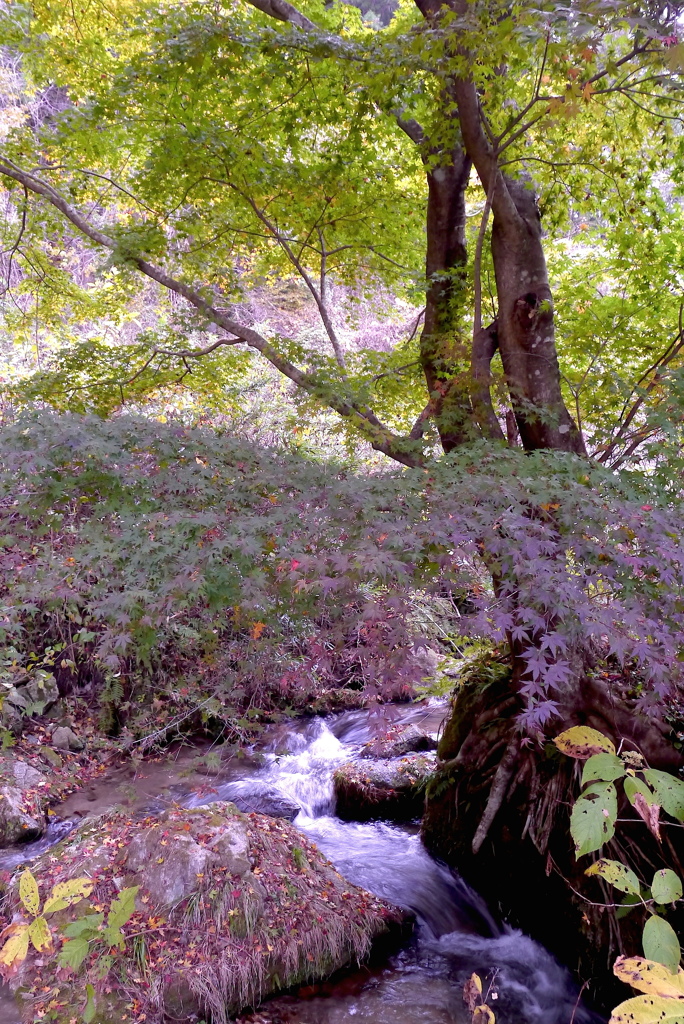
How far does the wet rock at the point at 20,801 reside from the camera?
4.98 metres

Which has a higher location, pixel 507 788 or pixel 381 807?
pixel 507 788

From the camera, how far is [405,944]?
397 cm

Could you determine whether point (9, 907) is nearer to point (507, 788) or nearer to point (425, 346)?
point (507, 788)

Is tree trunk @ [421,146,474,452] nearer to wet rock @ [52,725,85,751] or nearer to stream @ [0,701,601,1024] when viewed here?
stream @ [0,701,601,1024]

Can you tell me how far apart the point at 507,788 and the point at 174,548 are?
112 inches

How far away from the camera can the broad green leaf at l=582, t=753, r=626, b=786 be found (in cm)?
143

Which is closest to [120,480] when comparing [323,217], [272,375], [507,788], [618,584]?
[618,584]

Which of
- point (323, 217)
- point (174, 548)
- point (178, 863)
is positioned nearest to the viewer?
point (174, 548)

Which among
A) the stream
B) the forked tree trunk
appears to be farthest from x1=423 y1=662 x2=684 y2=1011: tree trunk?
the stream

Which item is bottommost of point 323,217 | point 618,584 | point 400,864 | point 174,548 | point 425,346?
point 400,864

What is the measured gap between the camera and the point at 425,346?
498 cm

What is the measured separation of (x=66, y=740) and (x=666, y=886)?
6199mm

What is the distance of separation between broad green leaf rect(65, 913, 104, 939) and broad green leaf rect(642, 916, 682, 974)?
2219 millimetres

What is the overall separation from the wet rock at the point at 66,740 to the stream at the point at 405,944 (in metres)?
0.72
